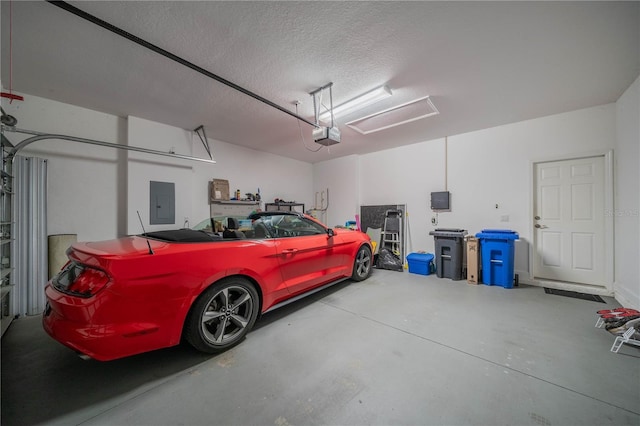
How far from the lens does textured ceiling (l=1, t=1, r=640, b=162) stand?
171 cm

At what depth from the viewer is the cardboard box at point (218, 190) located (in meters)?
4.50

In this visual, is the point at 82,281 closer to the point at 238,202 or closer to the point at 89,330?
the point at 89,330

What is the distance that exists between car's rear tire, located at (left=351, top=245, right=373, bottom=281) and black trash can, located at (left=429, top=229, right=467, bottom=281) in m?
1.33

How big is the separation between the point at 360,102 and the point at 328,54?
1.01 m

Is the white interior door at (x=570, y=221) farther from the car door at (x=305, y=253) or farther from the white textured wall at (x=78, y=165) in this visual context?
the white textured wall at (x=78, y=165)

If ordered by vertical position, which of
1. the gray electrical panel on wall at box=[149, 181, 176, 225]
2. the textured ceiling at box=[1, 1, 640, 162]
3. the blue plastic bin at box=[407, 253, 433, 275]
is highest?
the textured ceiling at box=[1, 1, 640, 162]

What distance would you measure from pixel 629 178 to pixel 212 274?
16.1 ft

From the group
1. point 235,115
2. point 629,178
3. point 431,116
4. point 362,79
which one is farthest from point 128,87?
point 629,178

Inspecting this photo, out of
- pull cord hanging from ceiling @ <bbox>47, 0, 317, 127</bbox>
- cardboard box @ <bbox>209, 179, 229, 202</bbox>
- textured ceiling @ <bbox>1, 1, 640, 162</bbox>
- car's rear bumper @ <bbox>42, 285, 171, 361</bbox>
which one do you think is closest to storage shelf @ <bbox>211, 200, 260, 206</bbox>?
cardboard box @ <bbox>209, 179, 229, 202</bbox>

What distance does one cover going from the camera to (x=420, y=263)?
4.30m

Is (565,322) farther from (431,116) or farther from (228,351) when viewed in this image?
(228,351)

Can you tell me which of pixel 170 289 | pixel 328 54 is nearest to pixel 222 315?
pixel 170 289

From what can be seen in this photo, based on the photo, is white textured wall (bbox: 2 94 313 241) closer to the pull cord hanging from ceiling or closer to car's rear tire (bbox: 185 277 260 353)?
the pull cord hanging from ceiling

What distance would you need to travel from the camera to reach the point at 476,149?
4.26 metres
